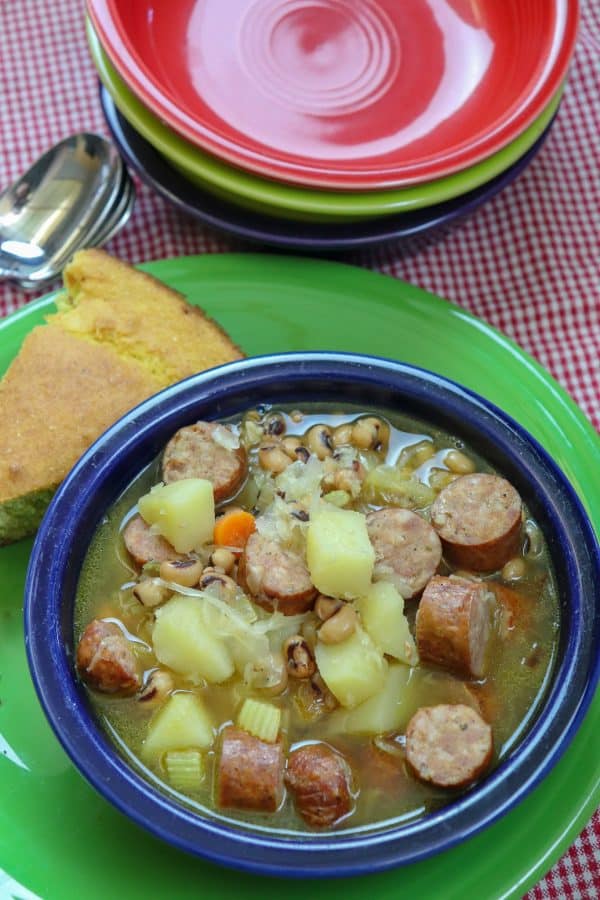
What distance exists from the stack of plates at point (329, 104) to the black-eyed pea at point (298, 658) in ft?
4.41

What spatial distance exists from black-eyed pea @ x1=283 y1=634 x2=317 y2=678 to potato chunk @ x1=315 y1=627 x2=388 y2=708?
27mm

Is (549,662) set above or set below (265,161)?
below

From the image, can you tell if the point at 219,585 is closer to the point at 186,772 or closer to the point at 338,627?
the point at 338,627

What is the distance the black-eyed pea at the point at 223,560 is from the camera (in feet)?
8.46

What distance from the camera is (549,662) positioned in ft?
8.44

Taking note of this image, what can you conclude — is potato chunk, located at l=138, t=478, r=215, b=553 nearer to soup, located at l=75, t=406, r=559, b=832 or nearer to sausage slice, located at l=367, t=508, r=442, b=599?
→ soup, located at l=75, t=406, r=559, b=832

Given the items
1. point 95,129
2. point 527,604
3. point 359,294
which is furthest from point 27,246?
point 527,604

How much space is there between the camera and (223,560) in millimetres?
→ 2580

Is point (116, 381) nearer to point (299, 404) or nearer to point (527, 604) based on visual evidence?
point (299, 404)

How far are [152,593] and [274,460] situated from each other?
1.65ft

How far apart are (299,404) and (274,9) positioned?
1623mm

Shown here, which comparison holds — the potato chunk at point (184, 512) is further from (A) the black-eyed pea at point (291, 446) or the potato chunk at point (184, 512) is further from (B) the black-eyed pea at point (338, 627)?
(B) the black-eyed pea at point (338, 627)

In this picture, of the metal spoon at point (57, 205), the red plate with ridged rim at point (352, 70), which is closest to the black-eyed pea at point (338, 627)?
the red plate with ridged rim at point (352, 70)

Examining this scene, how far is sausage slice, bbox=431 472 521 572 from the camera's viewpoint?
2.63 meters
